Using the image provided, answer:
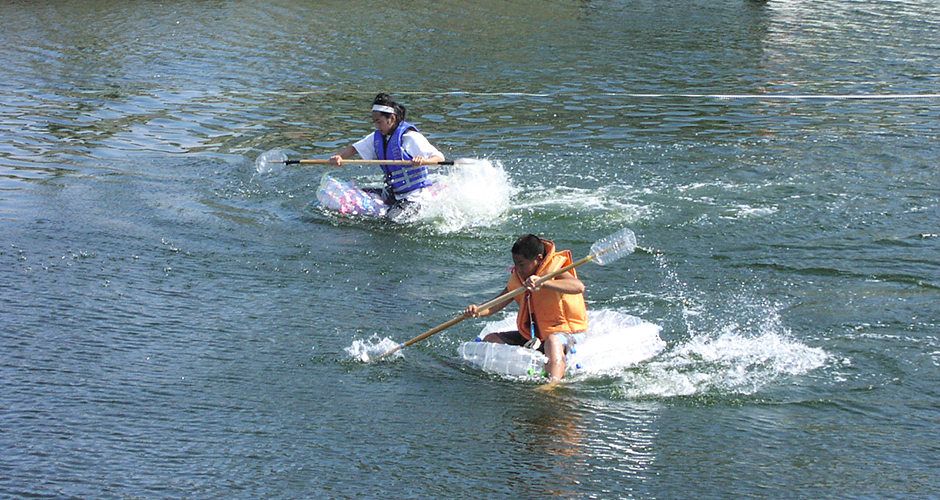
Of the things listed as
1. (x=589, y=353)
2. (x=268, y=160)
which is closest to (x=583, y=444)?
(x=589, y=353)

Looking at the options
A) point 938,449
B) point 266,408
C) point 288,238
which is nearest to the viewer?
point 938,449

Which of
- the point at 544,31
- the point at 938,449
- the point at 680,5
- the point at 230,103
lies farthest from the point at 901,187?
the point at 680,5

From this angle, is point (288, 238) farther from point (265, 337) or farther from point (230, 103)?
point (230, 103)

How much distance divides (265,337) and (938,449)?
16.7 feet

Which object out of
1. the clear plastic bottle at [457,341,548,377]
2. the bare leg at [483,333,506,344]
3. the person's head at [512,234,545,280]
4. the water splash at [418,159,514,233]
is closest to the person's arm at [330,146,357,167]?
the water splash at [418,159,514,233]

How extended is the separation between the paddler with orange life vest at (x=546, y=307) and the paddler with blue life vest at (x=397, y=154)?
150 inches

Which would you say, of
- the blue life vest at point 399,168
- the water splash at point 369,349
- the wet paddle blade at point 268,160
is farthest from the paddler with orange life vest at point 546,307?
the wet paddle blade at point 268,160

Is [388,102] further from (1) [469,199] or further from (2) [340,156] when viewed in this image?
(1) [469,199]

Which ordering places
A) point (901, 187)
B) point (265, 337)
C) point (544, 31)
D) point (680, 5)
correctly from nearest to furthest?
point (265, 337) → point (901, 187) → point (544, 31) → point (680, 5)

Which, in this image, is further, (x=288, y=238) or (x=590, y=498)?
(x=288, y=238)

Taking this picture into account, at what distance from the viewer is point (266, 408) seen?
22.8ft

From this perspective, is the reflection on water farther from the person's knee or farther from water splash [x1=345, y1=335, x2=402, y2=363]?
water splash [x1=345, y1=335, x2=402, y2=363]

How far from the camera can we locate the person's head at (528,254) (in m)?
7.04

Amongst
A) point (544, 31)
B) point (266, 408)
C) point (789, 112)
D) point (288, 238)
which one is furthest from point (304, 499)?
point (544, 31)
